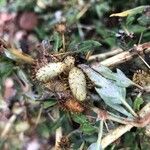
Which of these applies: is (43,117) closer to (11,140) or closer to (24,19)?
(11,140)

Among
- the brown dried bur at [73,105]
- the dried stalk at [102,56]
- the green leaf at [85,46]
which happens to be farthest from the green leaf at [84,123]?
the dried stalk at [102,56]

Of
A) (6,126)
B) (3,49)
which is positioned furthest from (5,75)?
(6,126)

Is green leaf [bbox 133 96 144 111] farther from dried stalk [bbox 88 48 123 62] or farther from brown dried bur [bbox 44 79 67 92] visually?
dried stalk [bbox 88 48 123 62]

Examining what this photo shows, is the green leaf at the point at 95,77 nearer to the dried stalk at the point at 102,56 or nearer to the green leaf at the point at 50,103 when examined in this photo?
the green leaf at the point at 50,103

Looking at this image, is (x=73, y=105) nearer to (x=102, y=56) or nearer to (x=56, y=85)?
(x=56, y=85)

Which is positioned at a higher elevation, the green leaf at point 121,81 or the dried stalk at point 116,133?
the green leaf at point 121,81

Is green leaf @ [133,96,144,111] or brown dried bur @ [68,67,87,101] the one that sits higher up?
brown dried bur @ [68,67,87,101]

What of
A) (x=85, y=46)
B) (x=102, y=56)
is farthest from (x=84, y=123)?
(x=102, y=56)

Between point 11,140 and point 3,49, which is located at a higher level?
point 3,49

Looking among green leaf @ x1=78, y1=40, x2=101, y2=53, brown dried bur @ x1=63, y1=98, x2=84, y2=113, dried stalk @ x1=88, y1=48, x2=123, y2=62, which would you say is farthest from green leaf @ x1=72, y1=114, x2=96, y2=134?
dried stalk @ x1=88, y1=48, x2=123, y2=62

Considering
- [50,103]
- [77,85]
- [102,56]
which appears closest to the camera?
[77,85]

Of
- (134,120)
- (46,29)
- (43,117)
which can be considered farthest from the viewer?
(46,29)
